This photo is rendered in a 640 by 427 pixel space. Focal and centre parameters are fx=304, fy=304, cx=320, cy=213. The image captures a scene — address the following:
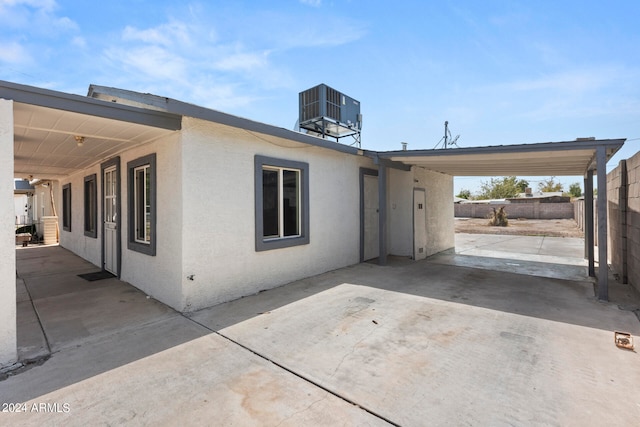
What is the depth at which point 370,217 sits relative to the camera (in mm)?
8562

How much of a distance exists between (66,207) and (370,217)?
1069 centimetres

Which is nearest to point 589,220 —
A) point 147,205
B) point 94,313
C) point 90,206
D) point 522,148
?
point 522,148

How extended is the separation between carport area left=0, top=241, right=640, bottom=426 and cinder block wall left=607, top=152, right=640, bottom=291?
1390 millimetres

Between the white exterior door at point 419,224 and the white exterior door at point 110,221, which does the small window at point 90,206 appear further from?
the white exterior door at point 419,224

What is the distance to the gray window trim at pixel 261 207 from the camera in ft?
17.7

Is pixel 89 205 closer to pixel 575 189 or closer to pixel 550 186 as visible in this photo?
pixel 550 186

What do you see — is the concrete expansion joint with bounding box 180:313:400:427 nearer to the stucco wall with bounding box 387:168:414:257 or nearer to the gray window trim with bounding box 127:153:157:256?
the gray window trim with bounding box 127:153:157:256

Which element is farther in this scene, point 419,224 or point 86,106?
point 419,224

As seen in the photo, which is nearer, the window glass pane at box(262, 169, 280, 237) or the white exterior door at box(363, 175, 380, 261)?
the window glass pane at box(262, 169, 280, 237)

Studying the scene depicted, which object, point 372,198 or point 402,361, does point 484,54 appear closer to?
point 372,198

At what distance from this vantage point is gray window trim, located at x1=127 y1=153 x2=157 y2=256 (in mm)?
5062

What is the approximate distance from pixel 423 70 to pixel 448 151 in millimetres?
2746

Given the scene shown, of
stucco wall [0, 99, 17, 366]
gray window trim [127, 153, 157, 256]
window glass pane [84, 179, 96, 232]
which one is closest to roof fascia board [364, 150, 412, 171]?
gray window trim [127, 153, 157, 256]

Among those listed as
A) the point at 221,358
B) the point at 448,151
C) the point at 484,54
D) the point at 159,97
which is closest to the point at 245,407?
the point at 221,358
